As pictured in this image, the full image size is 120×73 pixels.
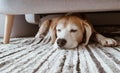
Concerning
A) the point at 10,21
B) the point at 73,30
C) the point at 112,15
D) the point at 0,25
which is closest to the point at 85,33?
the point at 73,30

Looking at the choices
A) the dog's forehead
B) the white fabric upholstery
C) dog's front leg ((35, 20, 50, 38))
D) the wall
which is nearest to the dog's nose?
the dog's forehead

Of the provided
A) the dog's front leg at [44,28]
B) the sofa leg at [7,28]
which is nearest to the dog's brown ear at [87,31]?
the dog's front leg at [44,28]

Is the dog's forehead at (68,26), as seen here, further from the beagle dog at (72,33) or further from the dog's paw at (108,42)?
the dog's paw at (108,42)

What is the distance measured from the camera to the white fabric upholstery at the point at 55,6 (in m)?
1.48

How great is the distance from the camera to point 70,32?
4.68 ft

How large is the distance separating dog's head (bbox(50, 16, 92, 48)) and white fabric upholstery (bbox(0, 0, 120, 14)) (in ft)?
0.26

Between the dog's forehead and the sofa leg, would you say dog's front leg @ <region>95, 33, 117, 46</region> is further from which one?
the sofa leg

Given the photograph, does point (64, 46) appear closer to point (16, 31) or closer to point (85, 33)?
point (85, 33)

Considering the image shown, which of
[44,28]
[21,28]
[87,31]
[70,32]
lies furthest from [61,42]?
[21,28]

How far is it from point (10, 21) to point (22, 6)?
0.20m

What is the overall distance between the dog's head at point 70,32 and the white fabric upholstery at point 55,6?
8cm

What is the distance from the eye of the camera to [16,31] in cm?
226

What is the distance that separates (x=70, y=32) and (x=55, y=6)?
22 cm

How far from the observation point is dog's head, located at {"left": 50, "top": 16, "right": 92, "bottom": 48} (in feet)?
4.42
